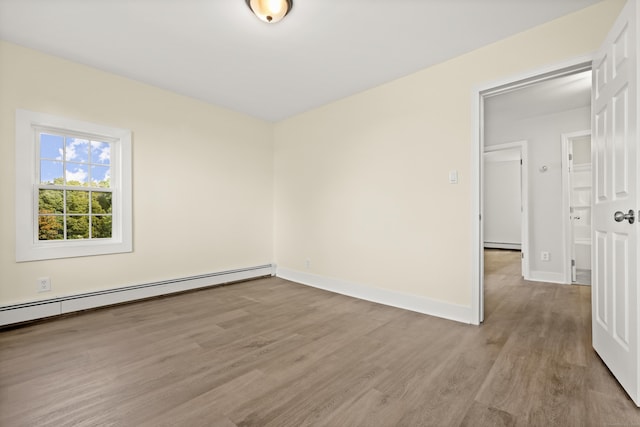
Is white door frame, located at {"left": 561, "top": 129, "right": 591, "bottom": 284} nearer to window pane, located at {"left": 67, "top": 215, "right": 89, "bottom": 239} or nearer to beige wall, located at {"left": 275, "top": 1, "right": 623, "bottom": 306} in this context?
beige wall, located at {"left": 275, "top": 1, "right": 623, "bottom": 306}

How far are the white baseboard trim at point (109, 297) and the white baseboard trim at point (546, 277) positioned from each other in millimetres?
4343

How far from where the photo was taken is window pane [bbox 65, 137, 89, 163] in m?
3.03

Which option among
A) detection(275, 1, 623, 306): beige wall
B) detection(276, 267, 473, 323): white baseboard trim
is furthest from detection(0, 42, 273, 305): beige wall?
detection(276, 267, 473, 323): white baseboard trim

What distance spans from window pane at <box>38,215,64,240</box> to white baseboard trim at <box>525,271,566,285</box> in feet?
20.1

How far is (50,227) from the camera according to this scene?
2914 millimetres

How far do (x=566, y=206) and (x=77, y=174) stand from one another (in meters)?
6.37

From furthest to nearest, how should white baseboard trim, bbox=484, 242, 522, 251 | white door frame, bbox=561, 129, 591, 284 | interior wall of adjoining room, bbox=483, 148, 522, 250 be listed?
interior wall of adjoining room, bbox=483, 148, 522, 250
white baseboard trim, bbox=484, 242, 522, 251
white door frame, bbox=561, 129, 591, 284

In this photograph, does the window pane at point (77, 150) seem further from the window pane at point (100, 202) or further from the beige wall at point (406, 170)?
the beige wall at point (406, 170)

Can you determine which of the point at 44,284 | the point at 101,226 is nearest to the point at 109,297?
the point at 44,284

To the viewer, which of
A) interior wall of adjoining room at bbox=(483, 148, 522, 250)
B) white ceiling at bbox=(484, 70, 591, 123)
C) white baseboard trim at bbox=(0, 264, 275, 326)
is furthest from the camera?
interior wall of adjoining room at bbox=(483, 148, 522, 250)

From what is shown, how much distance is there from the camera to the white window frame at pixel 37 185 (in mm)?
2662

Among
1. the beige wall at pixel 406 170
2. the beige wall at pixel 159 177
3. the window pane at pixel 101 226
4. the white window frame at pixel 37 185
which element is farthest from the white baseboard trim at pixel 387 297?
the window pane at pixel 101 226

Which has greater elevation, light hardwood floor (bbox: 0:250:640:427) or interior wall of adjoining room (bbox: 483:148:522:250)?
interior wall of adjoining room (bbox: 483:148:522:250)

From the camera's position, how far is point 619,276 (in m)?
1.71
